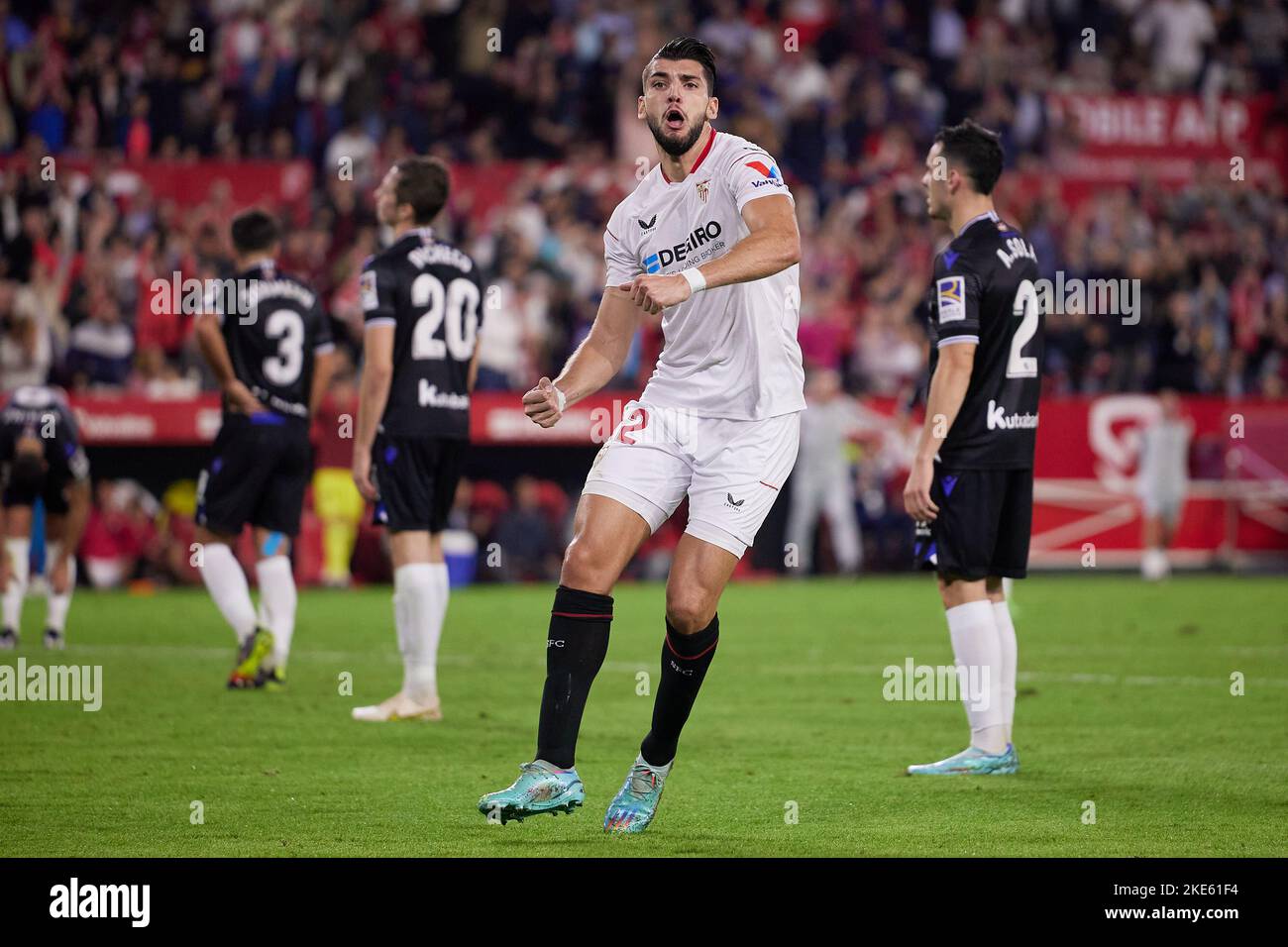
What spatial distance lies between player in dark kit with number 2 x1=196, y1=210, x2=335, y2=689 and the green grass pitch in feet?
1.55

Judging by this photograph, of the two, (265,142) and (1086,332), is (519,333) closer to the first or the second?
(265,142)

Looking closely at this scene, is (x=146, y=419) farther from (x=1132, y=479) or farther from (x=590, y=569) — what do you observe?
(x=590, y=569)

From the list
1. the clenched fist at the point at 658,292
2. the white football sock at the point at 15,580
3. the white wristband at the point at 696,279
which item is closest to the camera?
the clenched fist at the point at 658,292

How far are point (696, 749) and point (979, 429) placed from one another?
1.97 metres

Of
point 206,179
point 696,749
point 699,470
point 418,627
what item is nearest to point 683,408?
point 699,470

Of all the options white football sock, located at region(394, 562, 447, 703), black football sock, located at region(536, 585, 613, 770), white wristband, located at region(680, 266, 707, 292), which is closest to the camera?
white wristband, located at region(680, 266, 707, 292)

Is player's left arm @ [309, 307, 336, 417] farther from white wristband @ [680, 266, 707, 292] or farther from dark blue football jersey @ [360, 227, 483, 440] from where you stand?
white wristband @ [680, 266, 707, 292]

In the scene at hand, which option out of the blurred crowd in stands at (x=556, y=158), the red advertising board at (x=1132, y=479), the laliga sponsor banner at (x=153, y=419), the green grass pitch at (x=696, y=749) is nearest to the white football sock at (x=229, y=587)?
the green grass pitch at (x=696, y=749)

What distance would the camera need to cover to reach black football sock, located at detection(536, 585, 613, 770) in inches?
239

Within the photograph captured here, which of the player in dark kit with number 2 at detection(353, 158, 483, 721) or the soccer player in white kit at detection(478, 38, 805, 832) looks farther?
the player in dark kit with number 2 at detection(353, 158, 483, 721)

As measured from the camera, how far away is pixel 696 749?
8445 mm

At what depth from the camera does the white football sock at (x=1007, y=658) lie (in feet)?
26.0

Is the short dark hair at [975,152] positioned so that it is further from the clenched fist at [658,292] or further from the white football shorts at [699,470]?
the clenched fist at [658,292]

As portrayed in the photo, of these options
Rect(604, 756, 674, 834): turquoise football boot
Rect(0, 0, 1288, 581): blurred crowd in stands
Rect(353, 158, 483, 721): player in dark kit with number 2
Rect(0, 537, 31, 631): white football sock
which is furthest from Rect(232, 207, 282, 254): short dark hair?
Rect(0, 0, 1288, 581): blurred crowd in stands
